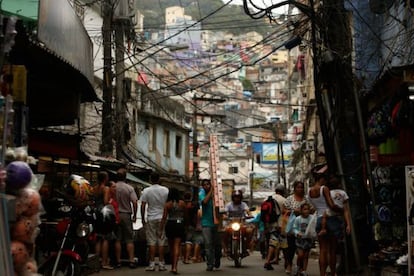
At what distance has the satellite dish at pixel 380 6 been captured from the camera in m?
14.8

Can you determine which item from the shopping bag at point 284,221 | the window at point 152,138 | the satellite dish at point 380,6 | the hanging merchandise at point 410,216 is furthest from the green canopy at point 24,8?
the window at point 152,138

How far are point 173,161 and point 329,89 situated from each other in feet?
110

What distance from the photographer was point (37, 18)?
8.39m

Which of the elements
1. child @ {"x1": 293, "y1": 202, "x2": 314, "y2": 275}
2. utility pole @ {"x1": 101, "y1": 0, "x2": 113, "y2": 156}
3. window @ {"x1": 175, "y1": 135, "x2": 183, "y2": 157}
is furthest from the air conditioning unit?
window @ {"x1": 175, "y1": 135, "x2": 183, "y2": 157}

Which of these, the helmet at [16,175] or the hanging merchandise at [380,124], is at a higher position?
the hanging merchandise at [380,124]

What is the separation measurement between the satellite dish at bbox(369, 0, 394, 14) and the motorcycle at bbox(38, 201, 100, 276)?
8.40m

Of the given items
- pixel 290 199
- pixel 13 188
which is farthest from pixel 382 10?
pixel 13 188

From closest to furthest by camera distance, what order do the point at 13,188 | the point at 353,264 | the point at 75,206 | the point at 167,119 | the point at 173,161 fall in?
the point at 13,188 < the point at 75,206 < the point at 353,264 < the point at 167,119 < the point at 173,161

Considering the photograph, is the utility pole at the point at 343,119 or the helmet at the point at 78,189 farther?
the utility pole at the point at 343,119

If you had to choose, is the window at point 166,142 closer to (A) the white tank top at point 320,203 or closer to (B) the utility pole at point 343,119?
(B) the utility pole at point 343,119

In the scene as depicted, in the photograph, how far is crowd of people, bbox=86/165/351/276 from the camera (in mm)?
11094

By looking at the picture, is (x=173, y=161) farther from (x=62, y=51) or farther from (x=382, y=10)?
(x=62, y=51)

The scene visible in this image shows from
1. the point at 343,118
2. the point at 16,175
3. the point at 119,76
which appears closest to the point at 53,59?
the point at 16,175

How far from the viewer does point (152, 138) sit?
40.9m
